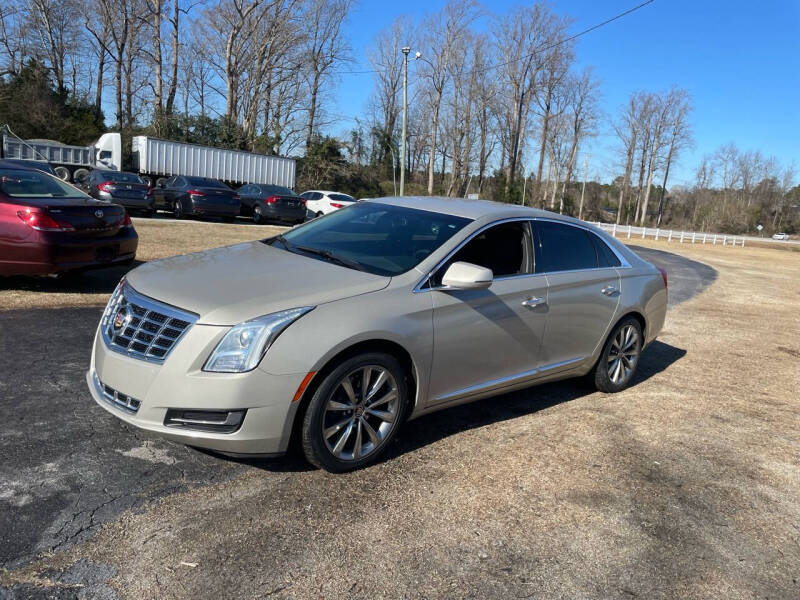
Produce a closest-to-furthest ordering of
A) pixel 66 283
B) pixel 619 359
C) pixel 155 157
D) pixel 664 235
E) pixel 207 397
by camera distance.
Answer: pixel 207 397 → pixel 619 359 → pixel 66 283 → pixel 155 157 → pixel 664 235

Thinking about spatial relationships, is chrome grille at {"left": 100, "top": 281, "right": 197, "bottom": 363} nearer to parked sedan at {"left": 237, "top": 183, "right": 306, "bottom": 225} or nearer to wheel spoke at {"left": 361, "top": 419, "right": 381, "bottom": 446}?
wheel spoke at {"left": 361, "top": 419, "right": 381, "bottom": 446}

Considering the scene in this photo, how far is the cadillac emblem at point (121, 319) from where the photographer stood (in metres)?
3.44

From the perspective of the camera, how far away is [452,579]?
8.92 ft

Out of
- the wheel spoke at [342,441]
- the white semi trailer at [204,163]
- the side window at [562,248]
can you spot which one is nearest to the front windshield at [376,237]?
the side window at [562,248]

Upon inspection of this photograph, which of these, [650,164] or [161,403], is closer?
[161,403]

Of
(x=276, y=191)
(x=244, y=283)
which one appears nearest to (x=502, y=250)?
(x=244, y=283)

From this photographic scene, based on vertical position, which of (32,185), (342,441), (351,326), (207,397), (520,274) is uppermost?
(32,185)

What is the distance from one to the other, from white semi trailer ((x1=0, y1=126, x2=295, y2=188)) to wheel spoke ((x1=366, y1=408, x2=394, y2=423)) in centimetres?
2169

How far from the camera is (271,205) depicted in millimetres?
22656

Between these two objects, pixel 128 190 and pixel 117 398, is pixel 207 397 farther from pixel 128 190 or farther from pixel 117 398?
pixel 128 190

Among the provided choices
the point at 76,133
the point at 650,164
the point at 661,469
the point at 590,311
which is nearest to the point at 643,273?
the point at 590,311

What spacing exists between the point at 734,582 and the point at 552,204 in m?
67.2

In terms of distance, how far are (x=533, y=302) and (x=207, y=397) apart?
239 cm

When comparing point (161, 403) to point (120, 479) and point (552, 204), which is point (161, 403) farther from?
point (552, 204)
